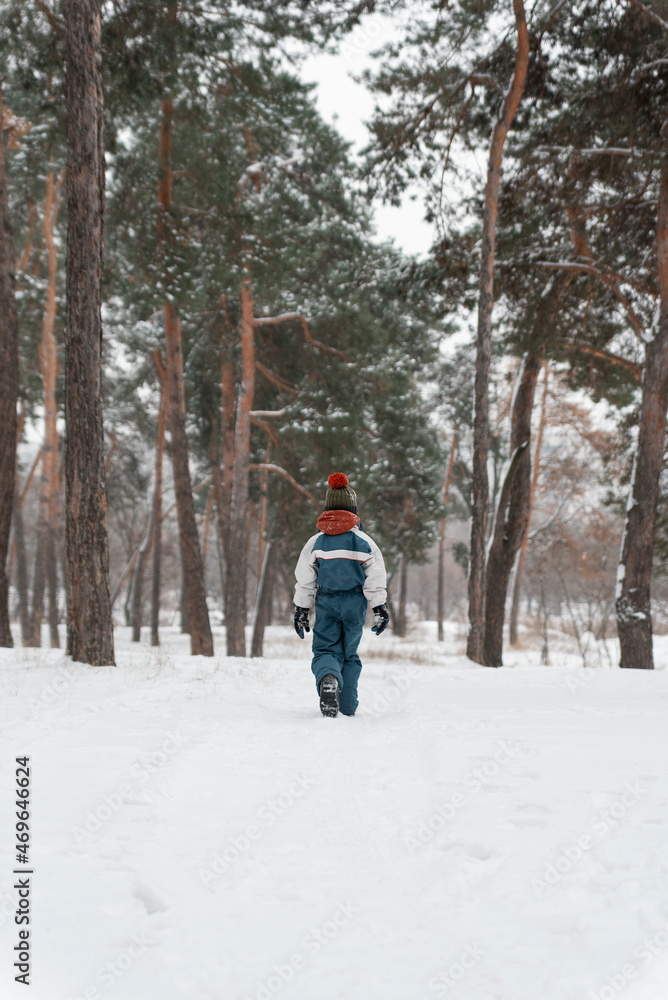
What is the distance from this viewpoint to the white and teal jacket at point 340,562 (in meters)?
5.26

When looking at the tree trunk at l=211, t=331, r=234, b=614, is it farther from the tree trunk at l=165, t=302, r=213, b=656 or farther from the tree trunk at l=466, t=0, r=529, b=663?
the tree trunk at l=466, t=0, r=529, b=663

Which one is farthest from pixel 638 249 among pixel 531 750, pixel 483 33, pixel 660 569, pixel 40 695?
pixel 40 695

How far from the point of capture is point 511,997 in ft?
5.67

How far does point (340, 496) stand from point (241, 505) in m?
9.07

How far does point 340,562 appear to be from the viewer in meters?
Result: 5.30

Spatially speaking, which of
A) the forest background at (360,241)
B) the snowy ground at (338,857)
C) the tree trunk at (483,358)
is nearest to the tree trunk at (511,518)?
the forest background at (360,241)

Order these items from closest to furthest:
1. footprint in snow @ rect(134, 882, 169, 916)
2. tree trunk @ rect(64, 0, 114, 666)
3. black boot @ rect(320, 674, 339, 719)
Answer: footprint in snow @ rect(134, 882, 169, 916)
black boot @ rect(320, 674, 339, 719)
tree trunk @ rect(64, 0, 114, 666)

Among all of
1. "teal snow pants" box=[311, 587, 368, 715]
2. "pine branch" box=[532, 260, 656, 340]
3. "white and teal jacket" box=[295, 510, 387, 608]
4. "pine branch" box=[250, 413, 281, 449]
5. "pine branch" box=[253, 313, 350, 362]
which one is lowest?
"teal snow pants" box=[311, 587, 368, 715]

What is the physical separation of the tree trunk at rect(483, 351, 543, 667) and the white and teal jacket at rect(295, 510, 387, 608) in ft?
24.0

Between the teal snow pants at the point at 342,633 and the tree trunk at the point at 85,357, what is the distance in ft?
8.05

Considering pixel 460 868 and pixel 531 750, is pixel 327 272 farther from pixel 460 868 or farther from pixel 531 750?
pixel 460 868

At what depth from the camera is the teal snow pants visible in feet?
17.2

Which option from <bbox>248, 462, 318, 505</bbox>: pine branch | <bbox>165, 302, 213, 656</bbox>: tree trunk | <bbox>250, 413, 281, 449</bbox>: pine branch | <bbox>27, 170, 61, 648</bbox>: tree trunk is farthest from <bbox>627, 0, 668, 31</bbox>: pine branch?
<bbox>27, 170, 61, 648</bbox>: tree trunk

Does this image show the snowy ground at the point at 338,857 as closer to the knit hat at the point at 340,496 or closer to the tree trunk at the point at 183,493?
the knit hat at the point at 340,496
